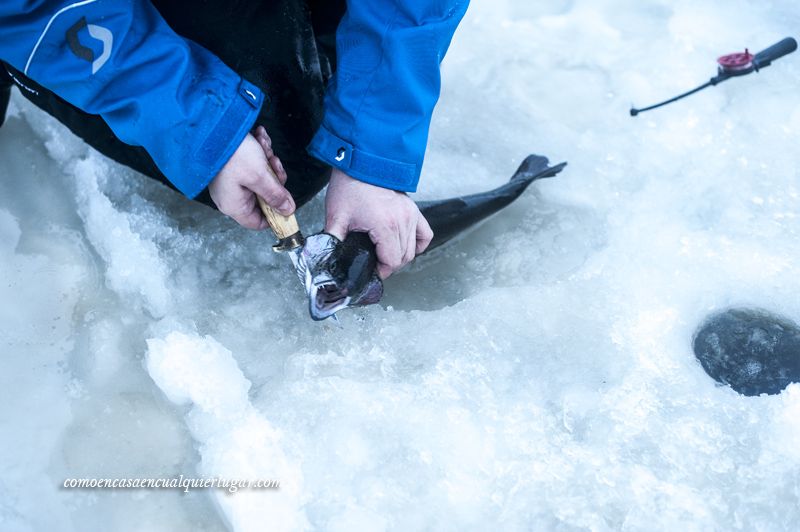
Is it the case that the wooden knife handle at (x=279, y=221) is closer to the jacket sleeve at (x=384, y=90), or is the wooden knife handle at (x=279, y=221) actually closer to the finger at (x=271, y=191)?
the finger at (x=271, y=191)

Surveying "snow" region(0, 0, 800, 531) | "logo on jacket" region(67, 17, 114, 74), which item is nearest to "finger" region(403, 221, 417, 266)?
"snow" region(0, 0, 800, 531)

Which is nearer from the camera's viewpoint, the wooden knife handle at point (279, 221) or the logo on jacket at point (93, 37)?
the logo on jacket at point (93, 37)

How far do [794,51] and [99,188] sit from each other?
7.42ft

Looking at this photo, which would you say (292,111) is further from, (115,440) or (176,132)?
(115,440)

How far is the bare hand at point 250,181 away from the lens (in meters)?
1.38

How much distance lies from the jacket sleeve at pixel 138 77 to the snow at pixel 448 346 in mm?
461

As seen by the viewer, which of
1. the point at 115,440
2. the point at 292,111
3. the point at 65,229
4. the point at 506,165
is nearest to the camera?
the point at 115,440

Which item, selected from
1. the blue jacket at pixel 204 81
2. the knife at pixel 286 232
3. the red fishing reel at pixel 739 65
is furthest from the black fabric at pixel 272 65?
the red fishing reel at pixel 739 65

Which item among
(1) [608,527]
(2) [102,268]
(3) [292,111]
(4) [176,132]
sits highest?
(4) [176,132]

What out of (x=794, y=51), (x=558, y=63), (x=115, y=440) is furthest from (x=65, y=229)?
(x=794, y=51)

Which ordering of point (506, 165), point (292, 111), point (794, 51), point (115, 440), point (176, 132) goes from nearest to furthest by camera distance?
point (176, 132), point (115, 440), point (292, 111), point (506, 165), point (794, 51)

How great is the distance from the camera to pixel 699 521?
4.62 feet

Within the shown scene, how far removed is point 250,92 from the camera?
1.42 meters

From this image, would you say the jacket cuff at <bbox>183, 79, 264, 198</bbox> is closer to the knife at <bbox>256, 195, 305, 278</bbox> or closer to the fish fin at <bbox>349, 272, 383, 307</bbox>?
the knife at <bbox>256, 195, 305, 278</bbox>
